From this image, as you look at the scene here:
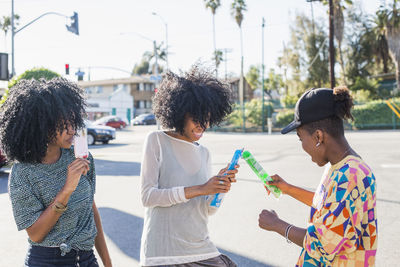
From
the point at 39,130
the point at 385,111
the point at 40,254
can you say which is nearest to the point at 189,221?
the point at 40,254

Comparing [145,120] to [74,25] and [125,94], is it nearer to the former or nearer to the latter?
[125,94]

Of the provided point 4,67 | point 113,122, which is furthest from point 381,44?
point 4,67

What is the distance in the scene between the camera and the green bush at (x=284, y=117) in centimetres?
3123

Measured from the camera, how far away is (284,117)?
1236 inches

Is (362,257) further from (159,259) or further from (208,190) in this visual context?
(159,259)

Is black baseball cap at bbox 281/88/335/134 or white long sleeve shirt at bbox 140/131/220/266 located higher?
black baseball cap at bbox 281/88/335/134

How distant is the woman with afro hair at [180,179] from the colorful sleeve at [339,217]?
1.88 feet

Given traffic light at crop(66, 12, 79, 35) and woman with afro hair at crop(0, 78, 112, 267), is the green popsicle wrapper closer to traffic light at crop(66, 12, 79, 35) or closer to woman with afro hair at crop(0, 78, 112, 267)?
woman with afro hair at crop(0, 78, 112, 267)

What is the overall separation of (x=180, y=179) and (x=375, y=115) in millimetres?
29197

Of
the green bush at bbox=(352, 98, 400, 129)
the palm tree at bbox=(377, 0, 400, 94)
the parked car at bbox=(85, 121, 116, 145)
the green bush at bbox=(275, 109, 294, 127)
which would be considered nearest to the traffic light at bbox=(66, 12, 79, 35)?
the parked car at bbox=(85, 121, 116, 145)

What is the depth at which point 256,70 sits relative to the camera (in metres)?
78.9

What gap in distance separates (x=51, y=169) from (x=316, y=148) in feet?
4.64

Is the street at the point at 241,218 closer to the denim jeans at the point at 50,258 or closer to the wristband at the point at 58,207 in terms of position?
the denim jeans at the point at 50,258

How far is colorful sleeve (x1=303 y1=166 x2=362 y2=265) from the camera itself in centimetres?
173
